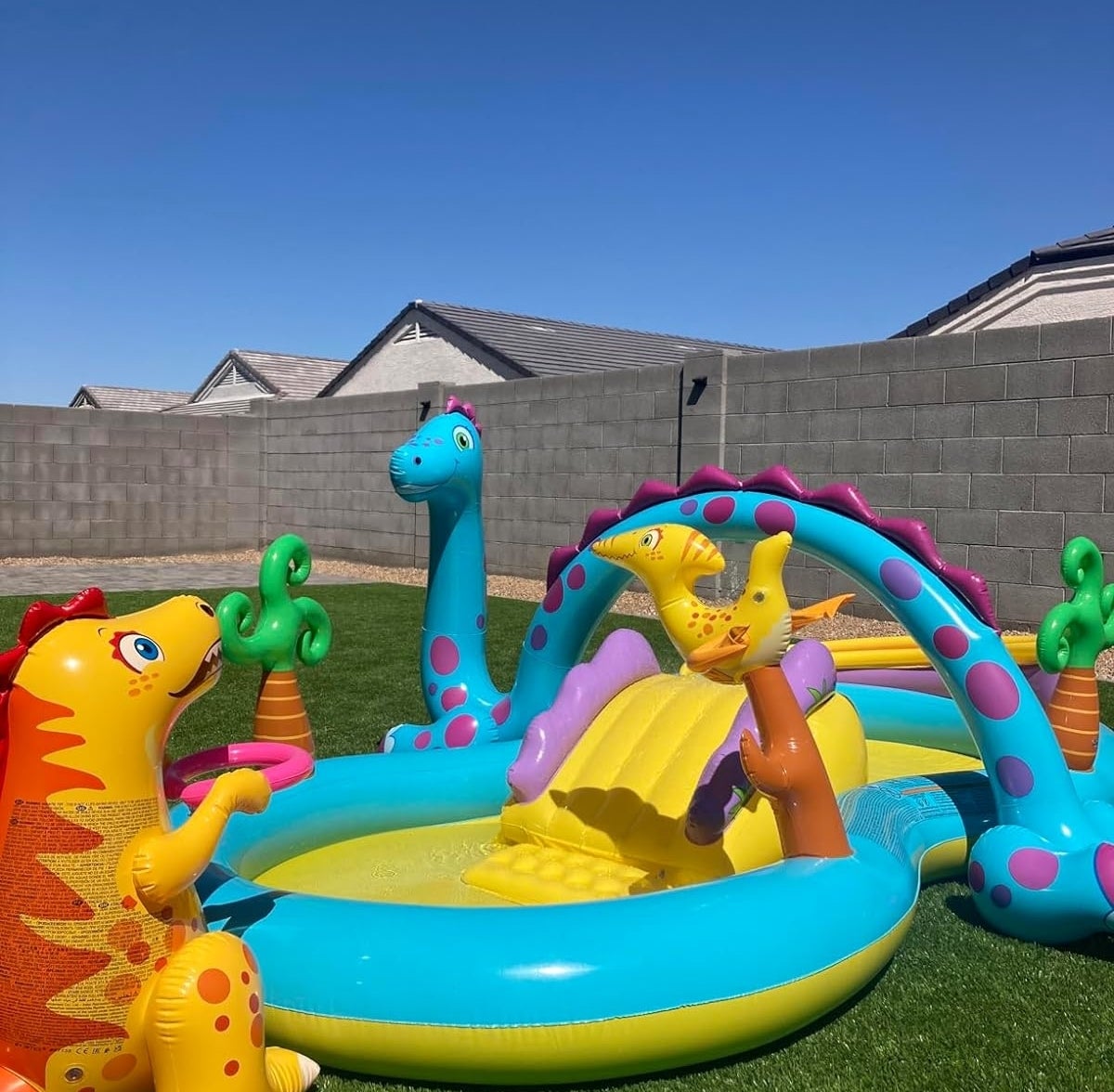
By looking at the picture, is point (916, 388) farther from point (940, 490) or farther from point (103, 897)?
point (103, 897)

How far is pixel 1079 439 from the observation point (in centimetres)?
865

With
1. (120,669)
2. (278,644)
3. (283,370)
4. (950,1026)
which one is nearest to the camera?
(120,669)

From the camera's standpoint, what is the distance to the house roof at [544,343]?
822 inches

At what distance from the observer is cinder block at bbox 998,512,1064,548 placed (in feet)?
28.8

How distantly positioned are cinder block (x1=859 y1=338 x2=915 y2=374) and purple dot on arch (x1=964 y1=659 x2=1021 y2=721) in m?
6.52

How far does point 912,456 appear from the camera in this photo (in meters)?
9.70

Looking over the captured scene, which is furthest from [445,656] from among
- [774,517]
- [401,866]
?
[774,517]

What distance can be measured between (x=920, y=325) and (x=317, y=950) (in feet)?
53.3

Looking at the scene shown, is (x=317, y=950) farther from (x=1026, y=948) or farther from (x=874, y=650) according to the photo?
(x=874, y=650)

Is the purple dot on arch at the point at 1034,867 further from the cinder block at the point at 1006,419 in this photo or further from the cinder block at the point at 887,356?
the cinder block at the point at 887,356

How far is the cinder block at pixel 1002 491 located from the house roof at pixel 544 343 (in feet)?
35.9

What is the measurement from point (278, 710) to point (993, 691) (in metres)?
2.49

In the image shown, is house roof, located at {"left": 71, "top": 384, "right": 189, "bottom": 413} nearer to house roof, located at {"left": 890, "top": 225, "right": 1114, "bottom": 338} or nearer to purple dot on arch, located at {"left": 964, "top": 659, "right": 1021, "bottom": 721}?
house roof, located at {"left": 890, "top": 225, "right": 1114, "bottom": 338}

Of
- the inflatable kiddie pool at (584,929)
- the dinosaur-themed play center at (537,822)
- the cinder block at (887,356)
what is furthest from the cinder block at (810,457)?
the inflatable kiddie pool at (584,929)
